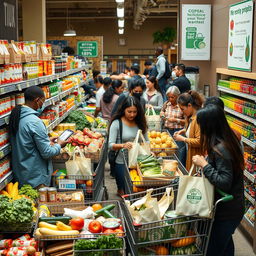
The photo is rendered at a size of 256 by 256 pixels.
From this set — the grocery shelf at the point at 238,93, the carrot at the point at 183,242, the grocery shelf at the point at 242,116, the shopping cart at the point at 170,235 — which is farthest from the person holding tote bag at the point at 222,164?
the grocery shelf at the point at 238,93

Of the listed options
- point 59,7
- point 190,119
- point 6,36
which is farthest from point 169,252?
point 59,7

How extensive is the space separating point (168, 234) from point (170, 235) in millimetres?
17

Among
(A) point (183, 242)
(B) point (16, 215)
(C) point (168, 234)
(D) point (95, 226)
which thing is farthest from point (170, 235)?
(B) point (16, 215)

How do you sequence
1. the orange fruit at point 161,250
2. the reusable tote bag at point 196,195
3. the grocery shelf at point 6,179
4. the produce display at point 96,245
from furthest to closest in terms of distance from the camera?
1. the grocery shelf at point 6,179
2. the orange fruit at point 161,250
3. the reusable tote bag at point 196,195
4. the produce display at point 96,245

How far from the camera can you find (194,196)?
3.37 metres

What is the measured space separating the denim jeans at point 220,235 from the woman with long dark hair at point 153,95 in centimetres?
518

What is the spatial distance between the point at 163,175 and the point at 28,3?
8039mm

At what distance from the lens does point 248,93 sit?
250 inches

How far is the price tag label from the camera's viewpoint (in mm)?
4773

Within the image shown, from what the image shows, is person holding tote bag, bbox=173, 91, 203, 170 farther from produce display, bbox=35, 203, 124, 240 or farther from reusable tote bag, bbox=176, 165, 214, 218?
reusable tote bag, bbox=176, 165, 214, 218

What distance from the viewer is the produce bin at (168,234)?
3.38m

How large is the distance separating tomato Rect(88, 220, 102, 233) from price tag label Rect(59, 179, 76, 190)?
51.8 inches

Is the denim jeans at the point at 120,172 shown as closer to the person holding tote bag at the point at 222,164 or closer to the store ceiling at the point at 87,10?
the person holding tote bag at the point at 222,164

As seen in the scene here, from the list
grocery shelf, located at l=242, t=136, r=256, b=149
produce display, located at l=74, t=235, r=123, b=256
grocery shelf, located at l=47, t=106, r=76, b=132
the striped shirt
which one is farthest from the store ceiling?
produce display, located at l=74, t=235, r=123, b=256
